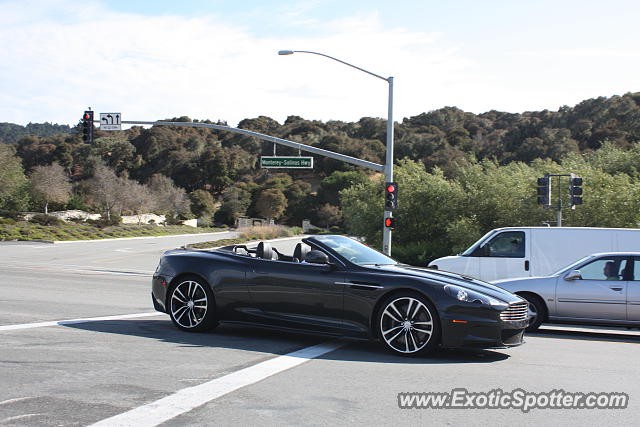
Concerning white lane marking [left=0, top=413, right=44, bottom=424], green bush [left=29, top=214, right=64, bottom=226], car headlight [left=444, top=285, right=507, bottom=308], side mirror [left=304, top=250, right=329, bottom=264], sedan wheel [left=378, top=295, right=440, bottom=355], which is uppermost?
green bush [left=29, top=214, right=64, bottom=226]

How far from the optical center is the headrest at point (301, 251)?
28.9 ft

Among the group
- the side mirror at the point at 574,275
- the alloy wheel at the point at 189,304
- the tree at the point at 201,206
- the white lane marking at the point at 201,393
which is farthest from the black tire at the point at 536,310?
the tree at the point at 201,206

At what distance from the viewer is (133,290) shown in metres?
16.8

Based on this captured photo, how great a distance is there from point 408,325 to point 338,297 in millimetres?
949

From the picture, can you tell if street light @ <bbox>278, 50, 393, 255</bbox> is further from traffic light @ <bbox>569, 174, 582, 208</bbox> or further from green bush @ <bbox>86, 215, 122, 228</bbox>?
green bush @ <bbox>86, 215, 122, 228</bbox>

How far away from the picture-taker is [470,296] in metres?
7.81

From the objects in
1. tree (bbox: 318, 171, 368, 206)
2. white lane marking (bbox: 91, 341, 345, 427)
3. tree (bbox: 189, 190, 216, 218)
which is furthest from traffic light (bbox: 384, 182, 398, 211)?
tree (bbox: 189, 190, 216, 218)

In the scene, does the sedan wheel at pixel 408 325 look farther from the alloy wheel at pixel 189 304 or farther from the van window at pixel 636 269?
the van window at pixel 636 269

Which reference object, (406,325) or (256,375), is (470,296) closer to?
(406,325)

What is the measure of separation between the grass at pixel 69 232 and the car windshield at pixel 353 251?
4452 centimetres

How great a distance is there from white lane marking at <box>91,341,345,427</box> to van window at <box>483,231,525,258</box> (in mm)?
7072

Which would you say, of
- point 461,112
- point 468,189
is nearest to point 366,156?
point 461,112

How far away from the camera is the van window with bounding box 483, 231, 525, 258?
14180 mm

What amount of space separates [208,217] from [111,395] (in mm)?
82198
